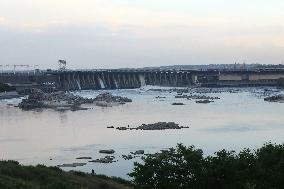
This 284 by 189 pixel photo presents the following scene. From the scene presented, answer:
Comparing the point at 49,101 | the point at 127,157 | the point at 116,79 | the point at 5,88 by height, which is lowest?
the point at 127,157

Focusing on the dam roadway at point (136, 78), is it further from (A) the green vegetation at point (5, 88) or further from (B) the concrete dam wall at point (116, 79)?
(A) the green vegetation at point (5, 88)

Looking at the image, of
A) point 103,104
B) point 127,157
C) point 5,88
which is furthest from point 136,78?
point 127,157

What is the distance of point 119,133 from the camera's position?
105 ft

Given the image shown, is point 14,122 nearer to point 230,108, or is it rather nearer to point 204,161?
point 230,108

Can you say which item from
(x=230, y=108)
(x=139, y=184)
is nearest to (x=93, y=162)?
(x=139, y=184)

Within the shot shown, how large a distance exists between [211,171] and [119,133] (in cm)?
2166

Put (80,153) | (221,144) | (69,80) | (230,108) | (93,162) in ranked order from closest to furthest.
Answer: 1. (93,162)
2. (80,153)
3. (221,144)
4. (230,108)
5. (69,80)

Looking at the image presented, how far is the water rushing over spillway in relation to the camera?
79.8ft

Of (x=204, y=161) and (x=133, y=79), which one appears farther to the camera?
(x=133, y=79)

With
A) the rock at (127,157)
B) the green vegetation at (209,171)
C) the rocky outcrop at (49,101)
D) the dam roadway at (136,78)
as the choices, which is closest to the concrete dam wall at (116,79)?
the dam roadway at (136,78)

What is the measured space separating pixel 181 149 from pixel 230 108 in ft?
128

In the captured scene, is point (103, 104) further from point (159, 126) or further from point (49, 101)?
point (159, 126)

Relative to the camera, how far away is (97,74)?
9788cm

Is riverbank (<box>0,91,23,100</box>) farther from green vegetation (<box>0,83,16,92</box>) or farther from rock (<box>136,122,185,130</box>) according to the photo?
rock (<box>136,122,185,130</box>)
